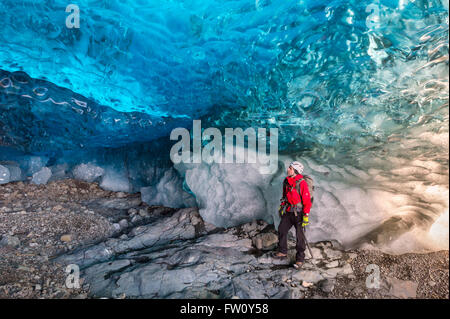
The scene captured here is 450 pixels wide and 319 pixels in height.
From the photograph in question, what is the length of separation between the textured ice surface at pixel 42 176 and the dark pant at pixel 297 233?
678cm

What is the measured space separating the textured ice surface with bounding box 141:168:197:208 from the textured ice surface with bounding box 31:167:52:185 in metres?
2.97

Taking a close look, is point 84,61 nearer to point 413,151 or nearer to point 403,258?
point 413,151

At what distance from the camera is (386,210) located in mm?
4316

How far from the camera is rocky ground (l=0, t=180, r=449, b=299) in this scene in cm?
345

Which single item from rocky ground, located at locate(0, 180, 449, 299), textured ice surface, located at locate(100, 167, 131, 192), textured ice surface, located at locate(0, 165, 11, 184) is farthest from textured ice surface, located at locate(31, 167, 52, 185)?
rocky ground, located at locate(0, 180, 449, 299)

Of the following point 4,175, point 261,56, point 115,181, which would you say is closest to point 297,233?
point 261,56

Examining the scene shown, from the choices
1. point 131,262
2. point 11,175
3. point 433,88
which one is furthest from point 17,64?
point 433,88

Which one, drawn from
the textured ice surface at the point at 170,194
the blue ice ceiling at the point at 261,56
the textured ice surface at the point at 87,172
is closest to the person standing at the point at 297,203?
the blue ice ceiling at the point at 261,56

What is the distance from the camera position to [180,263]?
401 centimetres

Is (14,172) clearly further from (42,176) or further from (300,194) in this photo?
(300,194)

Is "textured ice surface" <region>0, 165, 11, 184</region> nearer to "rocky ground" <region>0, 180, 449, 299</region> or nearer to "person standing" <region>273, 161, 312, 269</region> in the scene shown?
"rocky ground" <region>0, 180, 449, 299</region>

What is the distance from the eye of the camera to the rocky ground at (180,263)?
345 cm

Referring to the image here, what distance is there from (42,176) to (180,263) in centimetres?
580

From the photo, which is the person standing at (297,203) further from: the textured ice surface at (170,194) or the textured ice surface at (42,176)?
the textured ice surface at (42,176)
